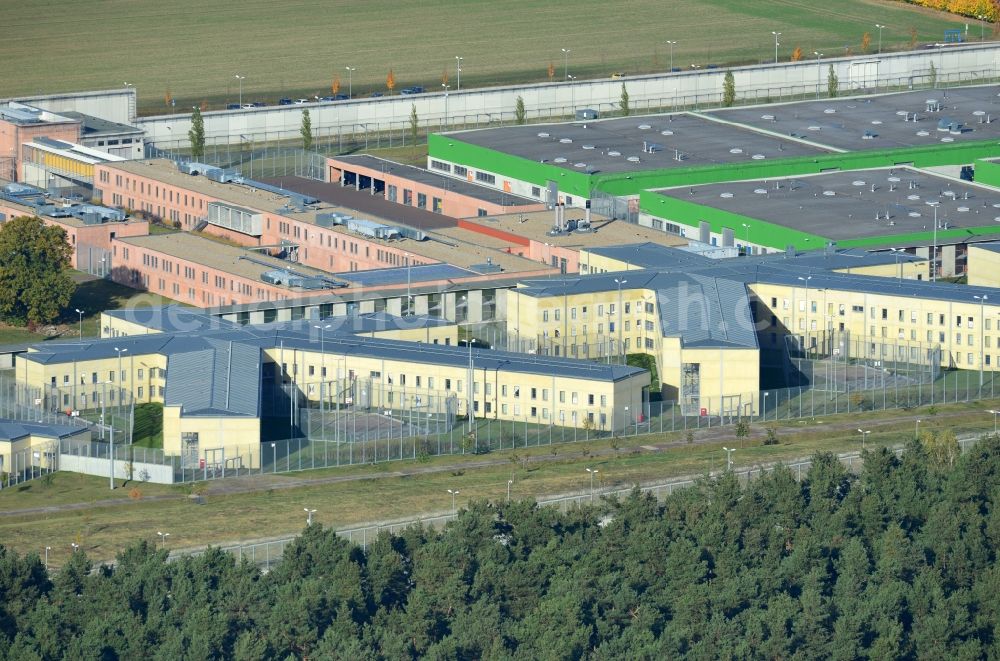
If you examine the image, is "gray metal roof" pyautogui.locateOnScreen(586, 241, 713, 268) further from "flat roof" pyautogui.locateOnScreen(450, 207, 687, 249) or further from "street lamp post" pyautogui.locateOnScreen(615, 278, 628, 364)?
"street lamp post" pyautogui.locateOnScreen(615, 278, 628, 364)

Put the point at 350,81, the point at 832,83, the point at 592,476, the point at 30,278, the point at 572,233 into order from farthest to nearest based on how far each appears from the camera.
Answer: the point at 350,81
the point at 832,83
the point at 572,233
the point at 30,278
the point at 592,476

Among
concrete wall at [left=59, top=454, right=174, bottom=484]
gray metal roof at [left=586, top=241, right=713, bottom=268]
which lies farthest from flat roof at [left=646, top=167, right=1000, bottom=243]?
concrete wall at [left=59, top=454, right=174, bottom=484]

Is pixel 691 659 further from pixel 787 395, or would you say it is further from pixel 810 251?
pixel 810 251

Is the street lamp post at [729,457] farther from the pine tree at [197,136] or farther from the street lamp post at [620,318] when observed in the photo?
the pine tree at [197,136]

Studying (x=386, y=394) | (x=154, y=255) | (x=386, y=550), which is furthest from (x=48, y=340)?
(x=386, y=550)

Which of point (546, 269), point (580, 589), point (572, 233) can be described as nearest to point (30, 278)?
point (546, 269)

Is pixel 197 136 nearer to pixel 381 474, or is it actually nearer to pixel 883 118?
pixel 883 118
